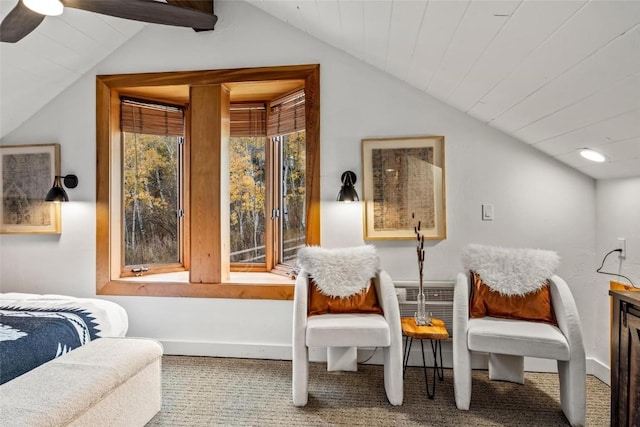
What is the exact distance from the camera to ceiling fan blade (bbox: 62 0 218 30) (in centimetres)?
174

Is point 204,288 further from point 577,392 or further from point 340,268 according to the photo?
point 577,392

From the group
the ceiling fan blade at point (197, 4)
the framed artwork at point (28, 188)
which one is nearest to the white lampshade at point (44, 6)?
the ceiling fan blade at point (197, 4)

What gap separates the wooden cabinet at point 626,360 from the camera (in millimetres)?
1547

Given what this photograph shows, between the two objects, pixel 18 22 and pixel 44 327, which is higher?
pixel 18 22

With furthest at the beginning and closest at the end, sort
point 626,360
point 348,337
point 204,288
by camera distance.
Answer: point 204,288
point 348,337
point 626,360

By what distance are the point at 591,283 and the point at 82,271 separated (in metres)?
4.01

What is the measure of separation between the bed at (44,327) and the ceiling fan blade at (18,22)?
1481mm

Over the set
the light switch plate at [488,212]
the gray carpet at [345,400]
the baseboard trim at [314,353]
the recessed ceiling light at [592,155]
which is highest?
the recessed ceiling light at [592,155]

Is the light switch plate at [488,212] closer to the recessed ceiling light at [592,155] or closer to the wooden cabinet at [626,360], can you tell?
the recessed ceiling light at [592,155]

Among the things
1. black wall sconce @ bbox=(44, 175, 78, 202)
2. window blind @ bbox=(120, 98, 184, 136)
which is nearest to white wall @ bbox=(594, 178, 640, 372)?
window blind @ bbox=(120, 98, 184, 136)

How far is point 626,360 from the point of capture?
161 centimetres

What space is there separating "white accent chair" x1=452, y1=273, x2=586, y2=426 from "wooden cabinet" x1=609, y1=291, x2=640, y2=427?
0.24 metres

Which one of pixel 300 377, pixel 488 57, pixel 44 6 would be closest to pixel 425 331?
pixel 300 377

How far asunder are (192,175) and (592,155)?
2.82 m
